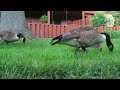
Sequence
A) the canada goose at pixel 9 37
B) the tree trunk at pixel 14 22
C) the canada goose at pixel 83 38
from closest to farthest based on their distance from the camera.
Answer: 1. the canada goose at pixel 83 38
2. the canada goose at pixel 9 37
3. the tree trunk at pixel 14 22

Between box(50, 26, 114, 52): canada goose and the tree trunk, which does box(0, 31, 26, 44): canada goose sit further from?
box(50, 26, 114, 52): canada goose

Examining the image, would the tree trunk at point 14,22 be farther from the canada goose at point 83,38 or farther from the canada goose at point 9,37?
the canada goose at point 83,38

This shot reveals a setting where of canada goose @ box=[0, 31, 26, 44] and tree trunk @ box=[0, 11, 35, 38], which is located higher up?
tree trunk @ box=[0, 11, 35, 38]

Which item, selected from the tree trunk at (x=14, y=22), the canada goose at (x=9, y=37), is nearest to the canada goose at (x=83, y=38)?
the canada goose at (x=9, y=37)

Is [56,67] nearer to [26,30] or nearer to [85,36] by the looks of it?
[85,36]

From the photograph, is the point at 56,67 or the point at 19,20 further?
the point at 19,20

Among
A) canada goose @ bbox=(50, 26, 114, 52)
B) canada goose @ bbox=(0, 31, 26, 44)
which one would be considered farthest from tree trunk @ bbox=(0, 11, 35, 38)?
canada goose @ bbox=(50, 26, 114, 52)

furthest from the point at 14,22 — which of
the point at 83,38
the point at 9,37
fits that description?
the point at 83,38

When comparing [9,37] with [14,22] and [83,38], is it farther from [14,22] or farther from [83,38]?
[83,38]

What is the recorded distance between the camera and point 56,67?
3.05 meters

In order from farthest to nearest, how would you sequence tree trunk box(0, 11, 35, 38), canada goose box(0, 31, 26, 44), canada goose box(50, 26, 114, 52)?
1. tree trunk box(0, 11, 35, 38)
2. canada goose box(0, 31, 26, 44)
3. canada goose box(50, 26, 114, 52)
